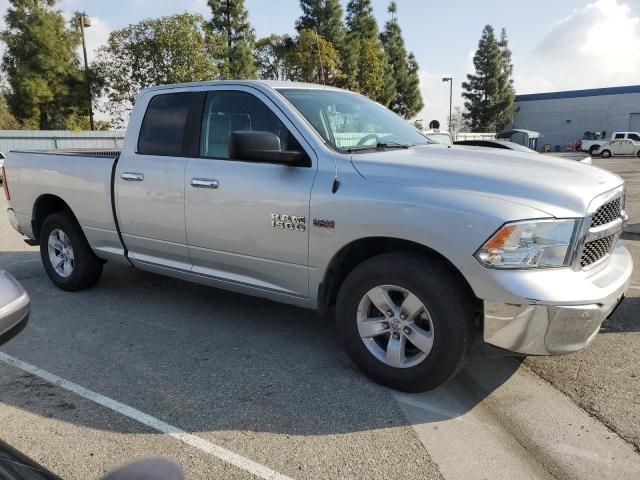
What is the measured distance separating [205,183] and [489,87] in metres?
67.7

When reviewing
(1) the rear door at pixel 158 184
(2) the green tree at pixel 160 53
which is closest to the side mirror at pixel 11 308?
(1) the rear door at pixel 158 184

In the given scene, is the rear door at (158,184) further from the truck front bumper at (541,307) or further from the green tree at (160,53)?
the green tree at (160,53)

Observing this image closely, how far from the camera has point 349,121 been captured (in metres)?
4.04

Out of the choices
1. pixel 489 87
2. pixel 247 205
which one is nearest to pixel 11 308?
pixel 247 205

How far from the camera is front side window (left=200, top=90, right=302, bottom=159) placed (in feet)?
12.8

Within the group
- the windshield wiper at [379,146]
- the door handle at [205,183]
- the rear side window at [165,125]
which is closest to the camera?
the windshield wiper at [379,146]

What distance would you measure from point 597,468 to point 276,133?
110 inches

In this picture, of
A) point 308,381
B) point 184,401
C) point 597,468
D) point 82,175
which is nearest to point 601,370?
point 597,468

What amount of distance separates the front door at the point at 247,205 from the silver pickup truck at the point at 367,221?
0.04 ft

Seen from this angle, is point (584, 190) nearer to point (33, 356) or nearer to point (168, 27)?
point (33, 356)

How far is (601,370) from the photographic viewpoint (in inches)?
139

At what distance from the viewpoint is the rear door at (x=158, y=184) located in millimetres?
4227

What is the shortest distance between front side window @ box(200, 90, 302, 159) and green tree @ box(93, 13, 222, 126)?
2712 cm

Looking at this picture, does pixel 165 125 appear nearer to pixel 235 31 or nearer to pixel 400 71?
pixel 235 31
